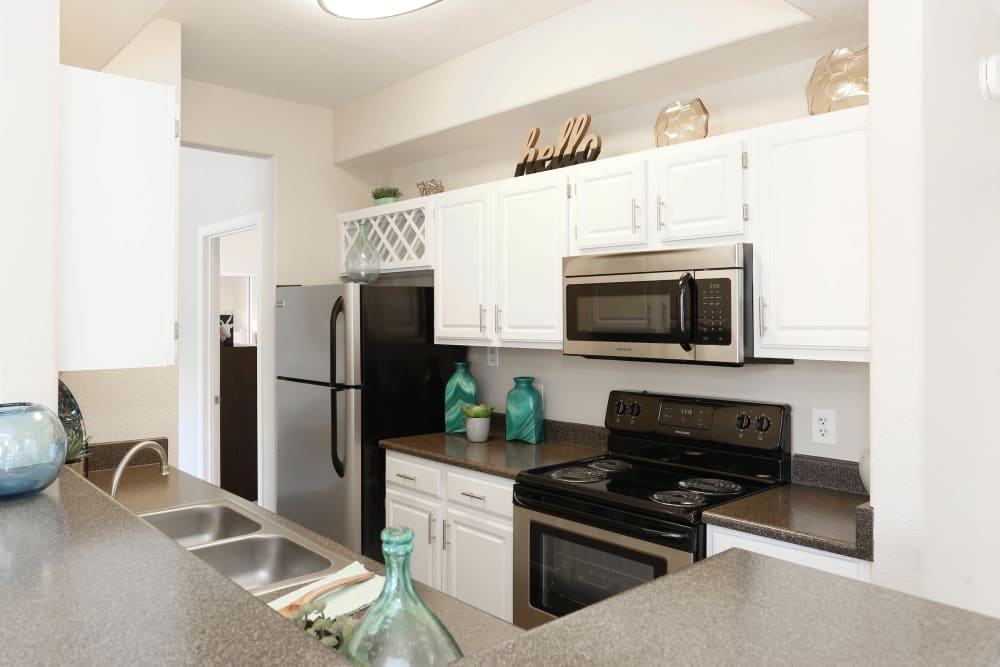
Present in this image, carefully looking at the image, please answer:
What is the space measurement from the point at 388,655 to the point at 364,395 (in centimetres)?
285

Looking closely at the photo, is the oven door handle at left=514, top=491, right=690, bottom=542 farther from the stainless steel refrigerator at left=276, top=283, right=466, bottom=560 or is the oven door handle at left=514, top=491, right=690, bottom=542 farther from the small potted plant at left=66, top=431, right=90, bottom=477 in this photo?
the small potted plant at left=66, top=431, right=90, bottom=477

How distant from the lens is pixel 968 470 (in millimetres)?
1863

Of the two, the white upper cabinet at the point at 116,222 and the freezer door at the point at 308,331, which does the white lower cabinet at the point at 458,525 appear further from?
the white upper cabinet at the point at 116,222

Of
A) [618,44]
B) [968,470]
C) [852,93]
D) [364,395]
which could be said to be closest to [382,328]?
[364,395]

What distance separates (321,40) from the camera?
129 inches

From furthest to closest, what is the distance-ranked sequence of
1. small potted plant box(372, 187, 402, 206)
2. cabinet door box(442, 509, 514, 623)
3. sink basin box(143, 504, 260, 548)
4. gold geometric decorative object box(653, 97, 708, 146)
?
small potted plant box(372, 187, 402, 206) < cabinet door box(442, 509, 514, 623) < gold geometric decorative object box(653, 97, 708, 146) < sink basin box(143, 504, 260, 548)

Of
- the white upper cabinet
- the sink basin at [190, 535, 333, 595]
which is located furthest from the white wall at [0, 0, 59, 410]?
the sink basin at [190, 535, 333, 595]

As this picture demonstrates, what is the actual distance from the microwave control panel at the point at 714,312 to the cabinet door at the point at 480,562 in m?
1.05

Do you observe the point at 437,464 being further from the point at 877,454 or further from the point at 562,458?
the point at 877,454

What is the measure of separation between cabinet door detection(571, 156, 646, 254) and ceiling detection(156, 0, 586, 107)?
27.7 inches

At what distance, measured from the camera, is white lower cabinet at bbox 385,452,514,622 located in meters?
2.87

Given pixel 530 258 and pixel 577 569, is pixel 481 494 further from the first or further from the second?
pixel 530 258

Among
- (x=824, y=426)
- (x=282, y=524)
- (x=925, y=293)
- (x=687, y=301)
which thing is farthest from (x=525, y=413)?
(x=925, y=293)

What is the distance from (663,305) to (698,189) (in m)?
0.41
